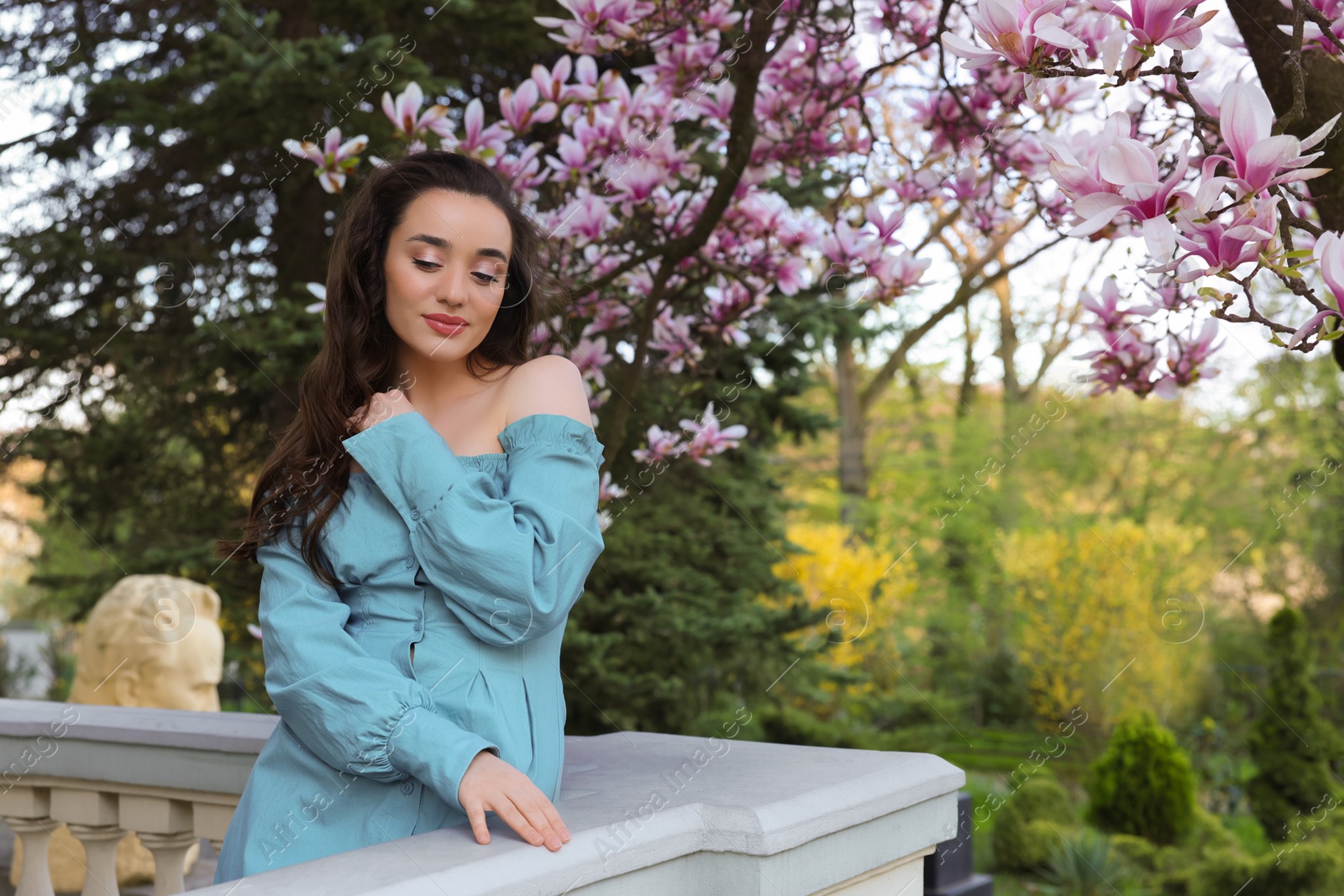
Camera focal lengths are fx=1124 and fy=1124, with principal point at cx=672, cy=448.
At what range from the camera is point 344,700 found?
1.46 m

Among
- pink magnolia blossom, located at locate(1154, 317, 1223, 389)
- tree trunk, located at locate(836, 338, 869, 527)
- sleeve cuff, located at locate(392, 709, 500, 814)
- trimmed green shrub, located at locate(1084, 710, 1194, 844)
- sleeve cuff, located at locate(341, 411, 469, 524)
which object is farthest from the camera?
tree trunk, located at locate(836, 338, 869, 527)

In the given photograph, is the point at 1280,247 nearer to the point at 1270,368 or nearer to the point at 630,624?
the point at 630,624

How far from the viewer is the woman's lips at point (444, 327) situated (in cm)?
168

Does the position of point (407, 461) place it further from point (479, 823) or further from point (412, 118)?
point (412, 118)

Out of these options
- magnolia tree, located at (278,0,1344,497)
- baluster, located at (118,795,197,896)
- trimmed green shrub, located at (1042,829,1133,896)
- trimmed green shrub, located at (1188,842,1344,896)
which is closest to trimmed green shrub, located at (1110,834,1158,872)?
trimmed green shrub, located at (1042,829,1133,896)

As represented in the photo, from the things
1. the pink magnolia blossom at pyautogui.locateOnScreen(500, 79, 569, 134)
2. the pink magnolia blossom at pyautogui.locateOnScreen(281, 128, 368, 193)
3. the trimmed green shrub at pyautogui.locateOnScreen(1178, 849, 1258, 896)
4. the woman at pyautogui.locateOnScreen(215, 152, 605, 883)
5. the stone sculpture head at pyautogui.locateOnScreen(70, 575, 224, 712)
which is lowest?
the trimmed green shrub at pyautogui.locateOnScreen(1178, 849, 1258, 896)

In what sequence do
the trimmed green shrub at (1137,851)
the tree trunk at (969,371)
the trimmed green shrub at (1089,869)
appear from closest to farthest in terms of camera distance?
the trimmed green shrub at (1089,869), the trimmed green shrub at (1137,851), the tree trunk at (969,371)

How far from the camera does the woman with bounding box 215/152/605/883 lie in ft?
4.77

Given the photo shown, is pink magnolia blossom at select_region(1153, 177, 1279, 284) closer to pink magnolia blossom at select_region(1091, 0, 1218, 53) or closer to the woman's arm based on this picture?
pink magnolia blossom at select_region(1091, 0, 1218, 53)

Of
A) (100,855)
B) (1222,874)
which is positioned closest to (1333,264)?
(100,855)

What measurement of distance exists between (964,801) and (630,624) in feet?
Answer: 7.08

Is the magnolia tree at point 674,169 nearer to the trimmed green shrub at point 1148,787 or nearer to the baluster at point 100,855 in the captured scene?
the baluster at point 100,855

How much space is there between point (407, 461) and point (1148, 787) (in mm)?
7076

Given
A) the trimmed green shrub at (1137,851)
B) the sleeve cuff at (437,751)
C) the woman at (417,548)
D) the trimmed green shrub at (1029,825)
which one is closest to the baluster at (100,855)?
the woman at (417,548)
